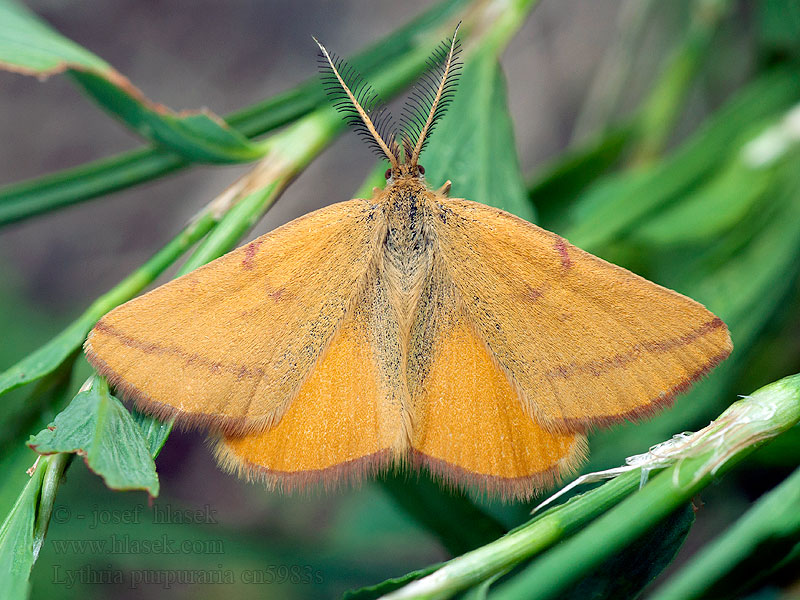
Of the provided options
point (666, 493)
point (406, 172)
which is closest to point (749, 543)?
point (666, 493)

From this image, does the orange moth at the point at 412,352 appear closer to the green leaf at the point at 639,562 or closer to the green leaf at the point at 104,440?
the green leaf at the point at 104,440

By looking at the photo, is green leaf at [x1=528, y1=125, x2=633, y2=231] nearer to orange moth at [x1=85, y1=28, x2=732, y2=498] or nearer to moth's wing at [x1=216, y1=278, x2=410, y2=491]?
orange moth at [x1=85, y1=28, x2=732, y2=498]

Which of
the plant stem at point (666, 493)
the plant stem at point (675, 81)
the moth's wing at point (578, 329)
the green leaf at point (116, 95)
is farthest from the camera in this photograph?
the plant stem at point (675, 81)

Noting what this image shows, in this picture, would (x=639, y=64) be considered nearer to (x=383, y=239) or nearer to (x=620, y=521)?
(x=383, y=239)

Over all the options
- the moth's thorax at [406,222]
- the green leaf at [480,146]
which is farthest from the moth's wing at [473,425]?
the green leaf at [480,146]

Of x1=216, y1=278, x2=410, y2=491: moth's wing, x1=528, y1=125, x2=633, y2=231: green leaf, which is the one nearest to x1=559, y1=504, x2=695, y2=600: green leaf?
x1=216, y1=278, x2=410, y2=491: moth's wing

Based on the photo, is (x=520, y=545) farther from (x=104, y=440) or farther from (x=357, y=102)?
(x=357, y=102)

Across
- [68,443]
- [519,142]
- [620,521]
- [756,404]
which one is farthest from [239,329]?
[519,142]
